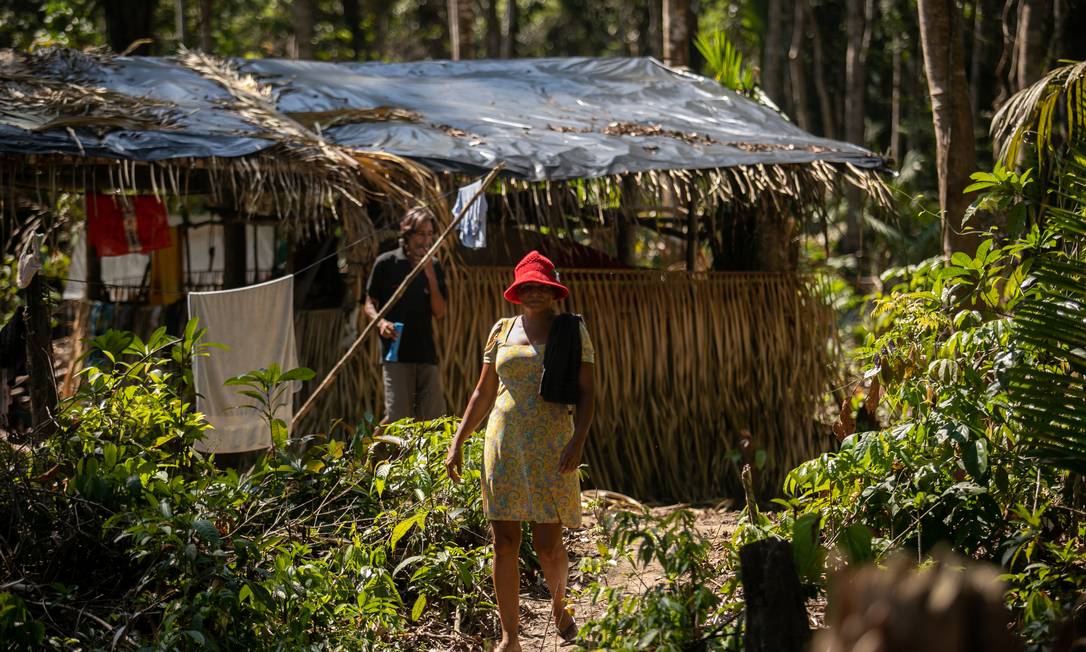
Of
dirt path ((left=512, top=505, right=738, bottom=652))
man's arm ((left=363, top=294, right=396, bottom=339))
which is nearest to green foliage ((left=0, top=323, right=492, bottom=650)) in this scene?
dirt path ((left=512, top=505, right=738, bottom=652))

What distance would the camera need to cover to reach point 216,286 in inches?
316

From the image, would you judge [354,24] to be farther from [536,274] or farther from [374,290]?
[536,274]

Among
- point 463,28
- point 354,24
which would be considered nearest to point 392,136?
point 463,28

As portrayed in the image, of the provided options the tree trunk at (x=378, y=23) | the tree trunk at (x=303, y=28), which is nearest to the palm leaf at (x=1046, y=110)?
the tree trunk at (x=303, y=28)

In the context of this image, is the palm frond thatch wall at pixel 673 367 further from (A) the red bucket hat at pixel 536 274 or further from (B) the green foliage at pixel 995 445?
(B) the green foliage at pixel 995 445

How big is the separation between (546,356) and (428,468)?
1234mm

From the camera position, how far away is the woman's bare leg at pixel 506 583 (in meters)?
4.01

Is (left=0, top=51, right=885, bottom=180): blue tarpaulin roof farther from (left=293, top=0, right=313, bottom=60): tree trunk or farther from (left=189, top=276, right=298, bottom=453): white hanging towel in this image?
(left=293, top=0, right=313, bottom=60): tree trunk

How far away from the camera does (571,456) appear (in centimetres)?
394

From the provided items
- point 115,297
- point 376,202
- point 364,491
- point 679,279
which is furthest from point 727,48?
point 364,491

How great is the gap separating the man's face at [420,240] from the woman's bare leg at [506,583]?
2180mm

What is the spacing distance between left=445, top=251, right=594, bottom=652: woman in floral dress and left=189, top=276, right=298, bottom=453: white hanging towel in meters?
2.12

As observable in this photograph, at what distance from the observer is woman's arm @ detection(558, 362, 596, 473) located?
155 inches

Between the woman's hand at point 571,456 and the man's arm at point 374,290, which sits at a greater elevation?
the man's arm at point 374,290
